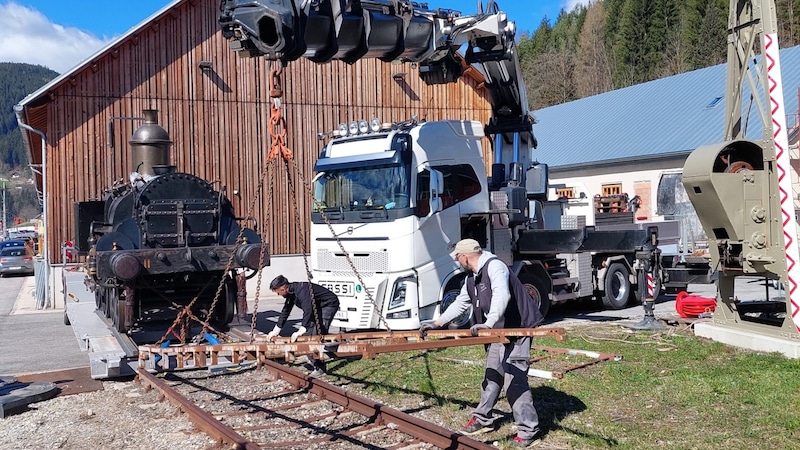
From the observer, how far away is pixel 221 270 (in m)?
12.0

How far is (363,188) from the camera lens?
11852mm

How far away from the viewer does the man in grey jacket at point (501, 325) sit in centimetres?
660

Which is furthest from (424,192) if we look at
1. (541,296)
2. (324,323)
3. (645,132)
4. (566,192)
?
(645,132)

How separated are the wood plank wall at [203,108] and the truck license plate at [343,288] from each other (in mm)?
6329

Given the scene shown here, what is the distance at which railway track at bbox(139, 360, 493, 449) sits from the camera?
22.2 ft

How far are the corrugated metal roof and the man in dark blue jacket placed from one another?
19.6 meters

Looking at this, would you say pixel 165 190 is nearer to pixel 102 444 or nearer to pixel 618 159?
pixel 102 444

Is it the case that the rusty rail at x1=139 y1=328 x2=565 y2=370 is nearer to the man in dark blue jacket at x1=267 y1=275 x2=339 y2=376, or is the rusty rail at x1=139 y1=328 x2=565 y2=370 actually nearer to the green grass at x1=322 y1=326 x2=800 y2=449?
the green grass at x1=322 y1=326 x2=800 y2=449

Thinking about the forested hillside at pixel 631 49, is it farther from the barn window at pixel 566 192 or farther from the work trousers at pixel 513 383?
the work trousers at pixel 513 383

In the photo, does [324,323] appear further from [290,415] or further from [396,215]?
[396,215]

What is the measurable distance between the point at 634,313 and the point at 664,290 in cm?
189

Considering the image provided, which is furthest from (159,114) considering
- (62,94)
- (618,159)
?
(618,159)

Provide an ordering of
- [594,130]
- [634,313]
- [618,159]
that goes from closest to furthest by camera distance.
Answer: [634,313] < [618,159] < [594,130]

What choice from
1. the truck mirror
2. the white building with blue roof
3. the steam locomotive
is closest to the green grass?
the truck mirror
